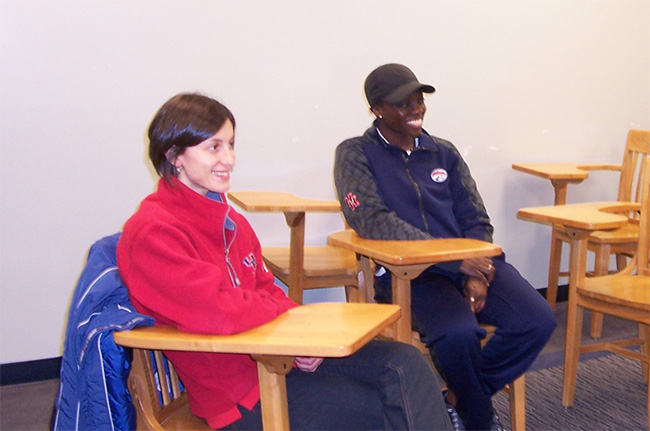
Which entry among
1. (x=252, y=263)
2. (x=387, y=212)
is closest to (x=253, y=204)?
(x=387, y=212)

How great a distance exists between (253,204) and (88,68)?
97 centimetres

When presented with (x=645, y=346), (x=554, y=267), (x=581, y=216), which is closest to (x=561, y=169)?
(x=554, y=267)

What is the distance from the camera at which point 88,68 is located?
2.55 meters

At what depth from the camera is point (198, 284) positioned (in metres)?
1.15

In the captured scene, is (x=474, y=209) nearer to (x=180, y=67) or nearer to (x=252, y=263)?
(x=252, y=263)

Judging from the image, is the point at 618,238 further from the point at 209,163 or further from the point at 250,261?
the point at 209,163

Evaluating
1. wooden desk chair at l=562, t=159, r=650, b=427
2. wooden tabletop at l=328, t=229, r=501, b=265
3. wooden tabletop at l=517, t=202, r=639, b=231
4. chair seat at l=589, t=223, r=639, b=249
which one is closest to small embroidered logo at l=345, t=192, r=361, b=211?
wooden tabletop at l=328, t=229, r=501, b=265

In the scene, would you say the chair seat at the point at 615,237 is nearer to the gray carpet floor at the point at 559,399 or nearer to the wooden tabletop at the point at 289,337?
the gray carpet floor at the point at 559,399

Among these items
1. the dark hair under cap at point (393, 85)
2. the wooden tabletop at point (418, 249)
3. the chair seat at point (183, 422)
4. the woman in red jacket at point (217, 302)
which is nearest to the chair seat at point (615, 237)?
the dark hair under cap at point (393, 85)

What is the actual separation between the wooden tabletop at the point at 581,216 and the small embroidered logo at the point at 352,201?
0.67 metres

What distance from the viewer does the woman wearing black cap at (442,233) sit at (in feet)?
5.99

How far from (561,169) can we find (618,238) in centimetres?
55

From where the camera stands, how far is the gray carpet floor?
2.33 m

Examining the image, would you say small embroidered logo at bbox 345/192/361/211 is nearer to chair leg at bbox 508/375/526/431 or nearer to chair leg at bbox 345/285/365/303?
chair leg at bbox 345/285/365/303
